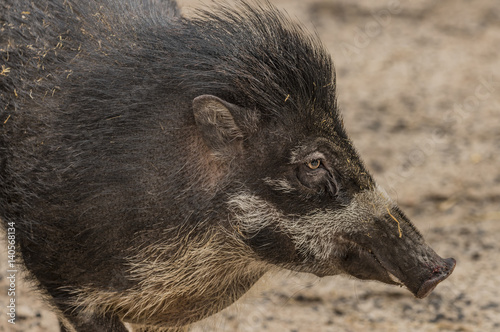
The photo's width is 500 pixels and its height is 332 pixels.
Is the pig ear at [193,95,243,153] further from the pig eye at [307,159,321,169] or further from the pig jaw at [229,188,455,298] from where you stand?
the pig eye at [307,159,321,169]

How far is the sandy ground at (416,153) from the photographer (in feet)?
19.7

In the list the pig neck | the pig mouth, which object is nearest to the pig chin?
the pig mouth

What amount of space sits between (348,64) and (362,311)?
5949 mm

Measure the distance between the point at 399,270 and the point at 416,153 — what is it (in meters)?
5.15

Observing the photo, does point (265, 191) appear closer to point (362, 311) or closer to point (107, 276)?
point (107, 276)

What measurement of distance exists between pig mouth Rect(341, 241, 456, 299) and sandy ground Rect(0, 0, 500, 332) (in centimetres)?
59

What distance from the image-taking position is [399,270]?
4.00 metres

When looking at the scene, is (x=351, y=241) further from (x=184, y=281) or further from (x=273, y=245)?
(x=184, y=281)

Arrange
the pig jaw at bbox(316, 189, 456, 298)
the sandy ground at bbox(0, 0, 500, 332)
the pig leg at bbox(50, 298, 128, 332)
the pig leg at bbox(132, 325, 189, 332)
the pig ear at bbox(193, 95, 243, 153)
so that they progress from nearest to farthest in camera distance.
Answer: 1. the pig ear at bbox(193, 95, 243, 153)
2. the pig jaw at bbox(316, 189, 456, 298)
3. the pig leg at bbox(50, 298, 128, 332)
4. the pig leg at bbox(132, 325, 189, 332)
5. the sandy ground at bbox(0, 0, 500, 332)

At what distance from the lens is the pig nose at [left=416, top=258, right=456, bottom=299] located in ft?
12.9

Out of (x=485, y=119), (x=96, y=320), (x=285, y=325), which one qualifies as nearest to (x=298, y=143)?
(x=96, y=320)

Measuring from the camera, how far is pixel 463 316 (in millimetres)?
5941

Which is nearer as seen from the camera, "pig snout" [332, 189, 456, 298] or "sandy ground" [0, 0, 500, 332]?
"pig snout" [332, 189, 456, 298]

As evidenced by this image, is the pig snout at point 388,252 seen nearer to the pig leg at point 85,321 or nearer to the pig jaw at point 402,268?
the pig jaw at point 402,268
